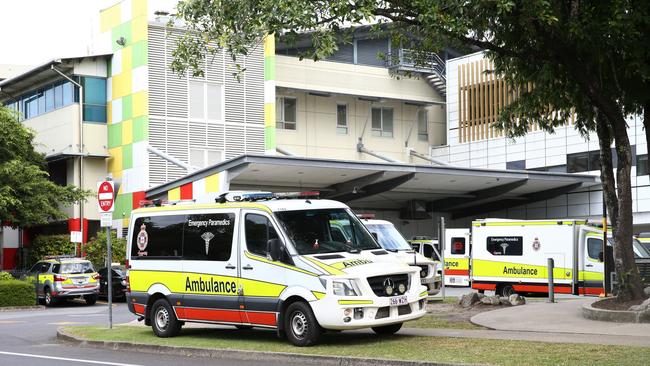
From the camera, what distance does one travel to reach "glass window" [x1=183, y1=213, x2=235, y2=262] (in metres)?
15.8

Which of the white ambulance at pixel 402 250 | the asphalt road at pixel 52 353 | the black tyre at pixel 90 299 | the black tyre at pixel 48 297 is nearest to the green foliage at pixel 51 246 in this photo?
the black tyre at pixel 90 299

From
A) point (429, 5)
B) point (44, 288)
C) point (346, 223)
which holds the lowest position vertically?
point (44, 288)

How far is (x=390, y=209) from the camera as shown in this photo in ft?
186

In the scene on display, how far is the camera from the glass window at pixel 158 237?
Answer: 16.8m

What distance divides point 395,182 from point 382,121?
12.6 metres

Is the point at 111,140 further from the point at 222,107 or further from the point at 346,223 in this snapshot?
the point at 346,223

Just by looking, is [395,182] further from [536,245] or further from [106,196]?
[106,196]

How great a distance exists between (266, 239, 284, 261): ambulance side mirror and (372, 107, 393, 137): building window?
43.0 meters

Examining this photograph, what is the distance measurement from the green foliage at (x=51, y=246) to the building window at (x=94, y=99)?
6321 millimetres

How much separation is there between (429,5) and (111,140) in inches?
1352

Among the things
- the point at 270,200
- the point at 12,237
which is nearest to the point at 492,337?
the point at 270,200

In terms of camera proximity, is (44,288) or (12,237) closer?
(44,288)

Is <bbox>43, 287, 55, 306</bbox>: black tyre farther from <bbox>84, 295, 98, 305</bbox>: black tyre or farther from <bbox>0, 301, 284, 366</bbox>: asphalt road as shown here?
<bbox>0, 301, 284, 366</bbox>: asphalt road

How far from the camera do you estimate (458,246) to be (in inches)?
1505
